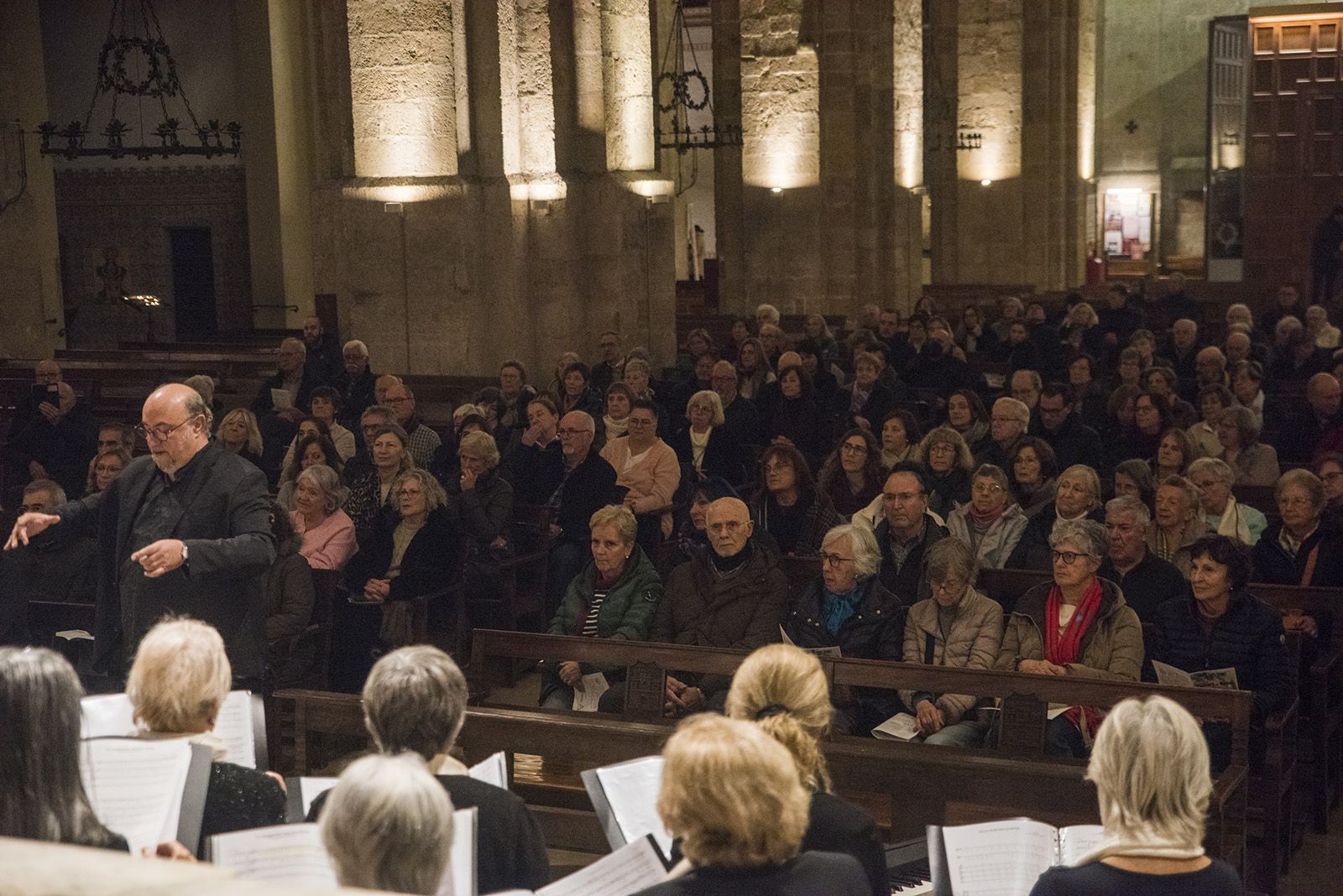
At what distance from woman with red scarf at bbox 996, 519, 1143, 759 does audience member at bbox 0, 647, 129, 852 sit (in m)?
3.37

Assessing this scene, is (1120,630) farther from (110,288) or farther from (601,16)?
(110,288)

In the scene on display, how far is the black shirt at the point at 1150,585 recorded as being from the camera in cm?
626

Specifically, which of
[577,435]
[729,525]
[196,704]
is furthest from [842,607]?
[577,435]

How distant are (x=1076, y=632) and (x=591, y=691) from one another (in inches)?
70.8

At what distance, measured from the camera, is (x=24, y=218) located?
696 inches

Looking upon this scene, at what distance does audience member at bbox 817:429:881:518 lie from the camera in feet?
26.9

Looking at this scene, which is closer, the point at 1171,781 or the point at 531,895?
the point at 531,895

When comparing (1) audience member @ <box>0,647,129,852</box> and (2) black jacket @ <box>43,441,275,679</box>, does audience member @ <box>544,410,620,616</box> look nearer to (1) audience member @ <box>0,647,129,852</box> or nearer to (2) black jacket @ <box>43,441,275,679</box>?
(2) black jacket @ <box>43,441,275,679</box>

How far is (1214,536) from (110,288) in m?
21.1

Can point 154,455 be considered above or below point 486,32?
below

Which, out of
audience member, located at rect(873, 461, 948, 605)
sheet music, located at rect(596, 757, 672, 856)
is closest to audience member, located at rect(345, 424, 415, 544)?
audience member, located at rect(873, 461, 948, 605)

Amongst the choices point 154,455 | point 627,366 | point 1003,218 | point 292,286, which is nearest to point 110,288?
point 292,286

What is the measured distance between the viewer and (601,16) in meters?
13.5

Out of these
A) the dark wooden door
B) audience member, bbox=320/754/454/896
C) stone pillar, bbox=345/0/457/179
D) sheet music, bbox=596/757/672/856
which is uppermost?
stone pillar, bbox=345/0/457/179
